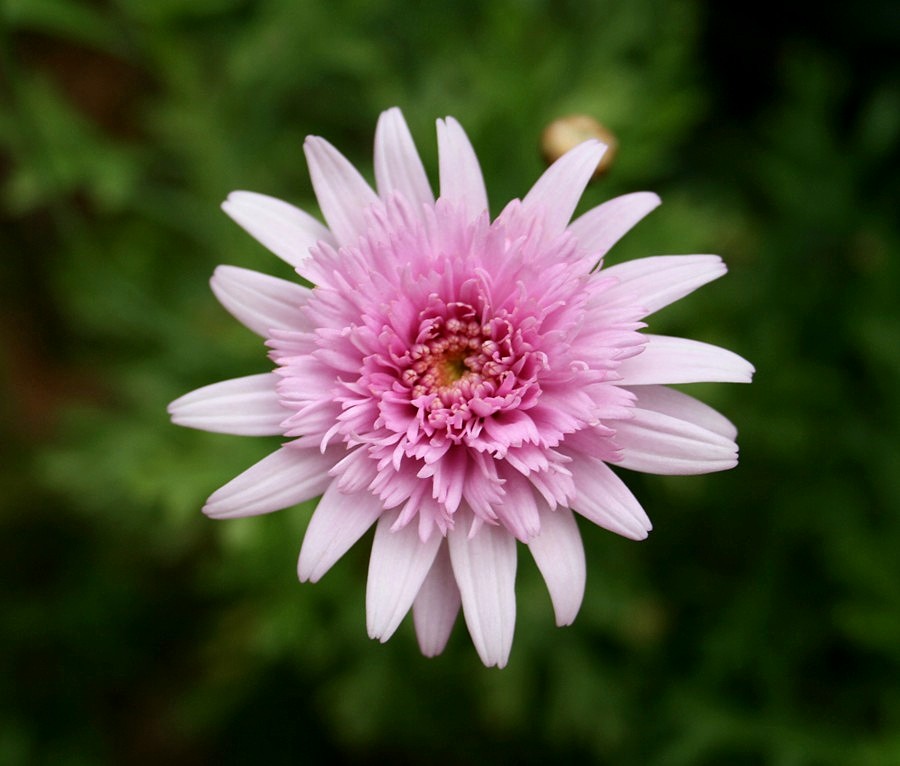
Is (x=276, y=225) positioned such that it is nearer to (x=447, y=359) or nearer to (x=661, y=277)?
(x=447, y=359)

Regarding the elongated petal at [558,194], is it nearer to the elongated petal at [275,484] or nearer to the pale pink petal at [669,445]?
the pale pink petal at [669,445]

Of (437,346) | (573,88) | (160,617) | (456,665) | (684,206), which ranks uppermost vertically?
(573,88)

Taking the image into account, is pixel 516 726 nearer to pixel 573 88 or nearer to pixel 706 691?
pixel 706 691

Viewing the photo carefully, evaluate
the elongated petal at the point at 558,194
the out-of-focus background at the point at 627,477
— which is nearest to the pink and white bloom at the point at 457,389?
the elongated petal at the point at 558,194

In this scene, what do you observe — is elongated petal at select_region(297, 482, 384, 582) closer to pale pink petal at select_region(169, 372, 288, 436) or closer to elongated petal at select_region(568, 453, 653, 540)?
pale pink petal at select_region(169, 372, 288, 436)

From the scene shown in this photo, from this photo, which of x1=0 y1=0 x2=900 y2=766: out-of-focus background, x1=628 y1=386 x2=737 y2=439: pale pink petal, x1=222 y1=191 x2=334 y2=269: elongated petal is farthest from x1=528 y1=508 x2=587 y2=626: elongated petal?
x1=0 y1=0 x2=900 y2=766: out-of-focus background

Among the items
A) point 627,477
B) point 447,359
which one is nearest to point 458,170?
point 447,359

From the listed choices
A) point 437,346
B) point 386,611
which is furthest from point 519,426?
point 386,611
